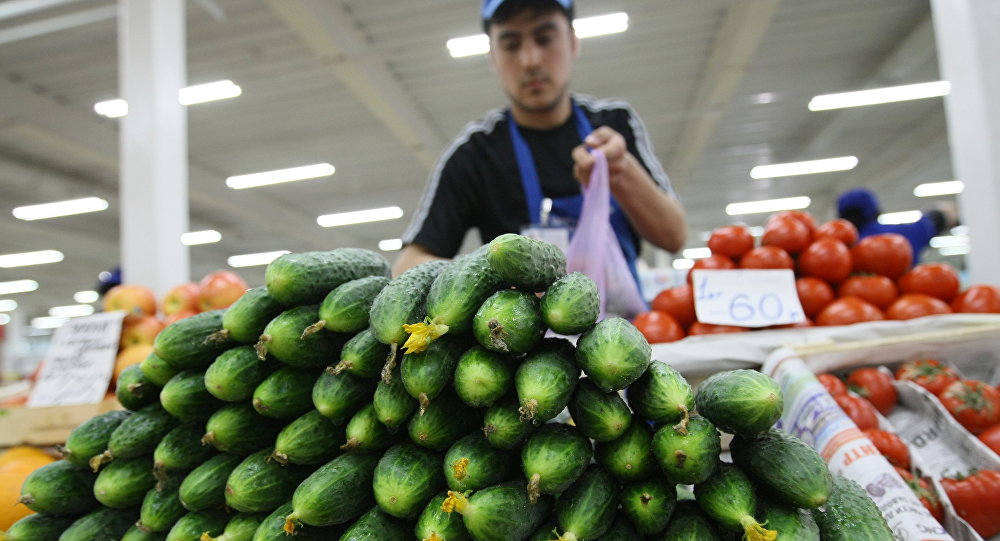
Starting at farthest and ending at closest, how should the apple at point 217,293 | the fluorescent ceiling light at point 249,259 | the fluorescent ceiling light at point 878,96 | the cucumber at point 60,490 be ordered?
the fluorescent ceiling light at point 249,259, the fluorescent ceiling light at point 878,96, the apple at point 217,293, the cucumber at point 60,490

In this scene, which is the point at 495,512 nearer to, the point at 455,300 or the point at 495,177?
the point at 455,300

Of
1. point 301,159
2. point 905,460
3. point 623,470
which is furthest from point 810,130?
point 623,470

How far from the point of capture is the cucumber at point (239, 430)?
3.95ft

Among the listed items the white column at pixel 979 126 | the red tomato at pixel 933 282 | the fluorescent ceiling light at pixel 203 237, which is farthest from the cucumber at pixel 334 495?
the fluorescent ceiling light at pixel 203 237

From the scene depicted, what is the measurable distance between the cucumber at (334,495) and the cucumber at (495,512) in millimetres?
212

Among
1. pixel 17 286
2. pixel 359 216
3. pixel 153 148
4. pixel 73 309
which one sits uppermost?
pixel 359 216

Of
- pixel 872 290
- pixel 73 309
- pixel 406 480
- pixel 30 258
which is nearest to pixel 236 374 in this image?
pixel 406 480

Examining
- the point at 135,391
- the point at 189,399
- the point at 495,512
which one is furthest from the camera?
the point at 135,391

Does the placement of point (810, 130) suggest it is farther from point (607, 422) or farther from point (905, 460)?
Result: point (607, 422)

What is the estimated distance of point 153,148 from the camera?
4.28 metres

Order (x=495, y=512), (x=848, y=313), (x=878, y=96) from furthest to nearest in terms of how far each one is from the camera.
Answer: (x=878, y=96) → (x=848, y=313) → (x=495, y=512)

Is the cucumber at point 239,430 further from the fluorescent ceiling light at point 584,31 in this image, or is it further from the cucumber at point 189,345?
the fluorescent ceiling light at point 584,31

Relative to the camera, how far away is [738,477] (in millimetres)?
951

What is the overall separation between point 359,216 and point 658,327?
52.7ft
